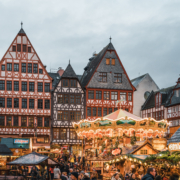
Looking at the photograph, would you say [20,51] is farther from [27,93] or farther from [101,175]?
[101,175]

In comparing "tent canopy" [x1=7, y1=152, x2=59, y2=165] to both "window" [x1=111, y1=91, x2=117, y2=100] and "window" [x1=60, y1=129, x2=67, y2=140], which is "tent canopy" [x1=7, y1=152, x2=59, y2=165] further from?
"window" [x1=111, y1=91, x2=117, y2=100]

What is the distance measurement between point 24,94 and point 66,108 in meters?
4.79

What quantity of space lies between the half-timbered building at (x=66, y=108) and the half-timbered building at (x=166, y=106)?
342 inches

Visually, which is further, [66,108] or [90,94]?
[90,94]

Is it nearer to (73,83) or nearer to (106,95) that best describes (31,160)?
(73,83)

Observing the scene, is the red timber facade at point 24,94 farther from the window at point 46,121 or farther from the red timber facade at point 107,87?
the red timber facade at point 107,87

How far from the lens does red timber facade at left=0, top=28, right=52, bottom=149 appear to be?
3847 cm

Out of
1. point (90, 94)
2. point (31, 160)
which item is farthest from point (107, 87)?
point (31, 160)

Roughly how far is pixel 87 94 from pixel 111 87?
2980 millimetres

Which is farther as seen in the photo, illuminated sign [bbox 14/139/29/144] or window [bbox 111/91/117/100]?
window [bbox 111/91/117/100]

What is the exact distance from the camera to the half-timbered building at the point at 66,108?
39.7 meters

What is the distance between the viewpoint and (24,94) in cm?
3909

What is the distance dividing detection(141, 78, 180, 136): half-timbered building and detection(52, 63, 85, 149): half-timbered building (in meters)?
8.70

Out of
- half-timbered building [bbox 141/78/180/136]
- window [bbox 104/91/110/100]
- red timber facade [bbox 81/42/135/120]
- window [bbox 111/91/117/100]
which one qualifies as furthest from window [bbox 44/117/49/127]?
half-timbered building [bbox 141/78/180/136]
